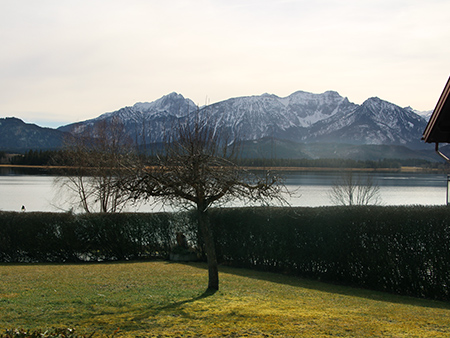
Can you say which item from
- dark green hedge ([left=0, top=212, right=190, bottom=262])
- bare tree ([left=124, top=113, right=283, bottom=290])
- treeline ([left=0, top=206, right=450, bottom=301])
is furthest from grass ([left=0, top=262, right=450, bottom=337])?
dark green hedge ([left=0, top=212, right=190, bottom=262])

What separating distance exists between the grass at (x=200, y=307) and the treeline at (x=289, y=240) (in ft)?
2.83

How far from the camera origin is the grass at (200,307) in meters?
6.69

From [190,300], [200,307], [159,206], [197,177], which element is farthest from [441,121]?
[159,206]

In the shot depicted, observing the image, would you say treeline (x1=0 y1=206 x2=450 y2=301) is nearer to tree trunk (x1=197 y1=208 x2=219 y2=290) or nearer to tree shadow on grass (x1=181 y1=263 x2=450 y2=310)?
tree shadow on grass (x1=181 y1=263 x2=450 y2=310)

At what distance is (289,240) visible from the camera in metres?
14.2

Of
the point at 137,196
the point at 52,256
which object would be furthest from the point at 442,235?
the point at 52,256

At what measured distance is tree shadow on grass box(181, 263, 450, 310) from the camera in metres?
10.8

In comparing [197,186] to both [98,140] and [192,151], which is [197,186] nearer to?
[192,151]

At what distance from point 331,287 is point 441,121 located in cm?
646

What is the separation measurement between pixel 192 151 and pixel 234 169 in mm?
1077

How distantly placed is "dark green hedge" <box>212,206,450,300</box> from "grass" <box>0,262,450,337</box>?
755 millimetres

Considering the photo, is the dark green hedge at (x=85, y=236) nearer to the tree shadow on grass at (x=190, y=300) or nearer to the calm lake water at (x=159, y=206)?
the calm lake water at (x=159, y=206)

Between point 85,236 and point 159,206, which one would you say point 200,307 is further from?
point 159,206

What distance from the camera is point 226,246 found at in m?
16.0
